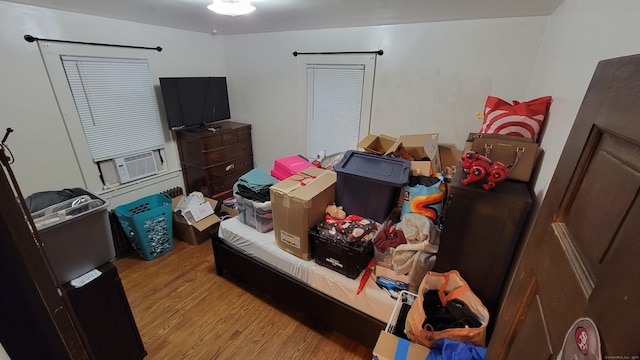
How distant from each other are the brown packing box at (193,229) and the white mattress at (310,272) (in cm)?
74

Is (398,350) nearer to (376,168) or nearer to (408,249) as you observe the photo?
(408,249)

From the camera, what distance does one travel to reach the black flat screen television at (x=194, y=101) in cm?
277

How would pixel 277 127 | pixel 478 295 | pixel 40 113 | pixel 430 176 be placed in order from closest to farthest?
pixel 478 295, pixel 430 176, pixel 40 113, pixel 277 127

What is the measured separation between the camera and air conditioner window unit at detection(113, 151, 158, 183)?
273 centimetres

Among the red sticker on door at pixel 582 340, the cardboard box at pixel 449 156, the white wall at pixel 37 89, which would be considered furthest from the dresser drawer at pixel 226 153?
the red sticker on door at pixel 582 340

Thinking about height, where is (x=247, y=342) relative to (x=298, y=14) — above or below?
below

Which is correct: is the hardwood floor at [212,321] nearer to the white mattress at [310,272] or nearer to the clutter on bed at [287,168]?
the white mattress at [310,272]

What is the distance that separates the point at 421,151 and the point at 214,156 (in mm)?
2333

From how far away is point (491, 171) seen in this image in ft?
3.95

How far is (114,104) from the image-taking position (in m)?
2.58

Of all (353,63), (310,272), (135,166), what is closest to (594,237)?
(310,272)

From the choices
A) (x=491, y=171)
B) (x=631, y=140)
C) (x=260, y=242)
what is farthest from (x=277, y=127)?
(x=631, y=140)

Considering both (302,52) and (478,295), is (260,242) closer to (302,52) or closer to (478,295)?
(478,295)

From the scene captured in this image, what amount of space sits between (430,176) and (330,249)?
0.86 meters
